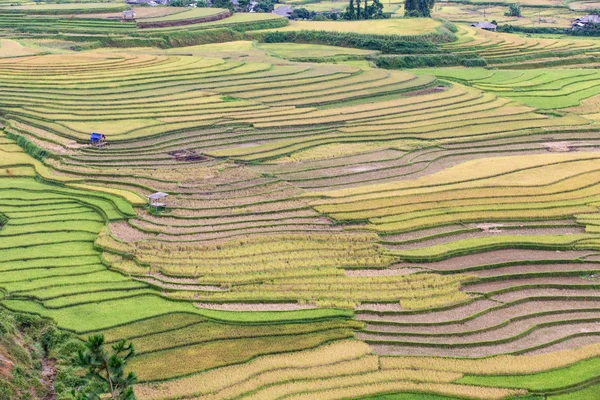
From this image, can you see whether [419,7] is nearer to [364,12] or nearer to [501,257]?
[364,12]

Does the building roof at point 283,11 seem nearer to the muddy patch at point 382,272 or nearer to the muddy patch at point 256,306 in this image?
the muddy patch at point 382,272

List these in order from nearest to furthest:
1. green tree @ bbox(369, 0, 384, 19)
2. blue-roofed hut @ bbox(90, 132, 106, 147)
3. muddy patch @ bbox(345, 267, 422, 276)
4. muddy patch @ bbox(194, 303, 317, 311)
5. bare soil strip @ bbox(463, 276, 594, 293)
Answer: muddy patch @ bbox(194, 303, 317, 311), bare soil strip @ bbox(463, 276, 594, 293), muddy patch @ bbox(345, 267, 422, 276), blue-roofed hut @ bbox(90, 132, 106, 147), green tree @ bbox(369, 0, 384, 19)

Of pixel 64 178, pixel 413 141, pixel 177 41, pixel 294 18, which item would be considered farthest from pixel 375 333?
pixel 294 18

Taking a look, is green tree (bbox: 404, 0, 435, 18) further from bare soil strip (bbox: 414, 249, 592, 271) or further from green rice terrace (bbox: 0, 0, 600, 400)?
bare soil strip (bbox: 414, 249, 592, 271)

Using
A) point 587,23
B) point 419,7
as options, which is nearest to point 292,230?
point 419,7

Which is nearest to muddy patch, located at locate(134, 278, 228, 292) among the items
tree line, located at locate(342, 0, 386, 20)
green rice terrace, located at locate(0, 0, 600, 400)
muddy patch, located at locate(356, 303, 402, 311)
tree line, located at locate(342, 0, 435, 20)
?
green rice terrace, located at locate(0, 0, 600, 400)

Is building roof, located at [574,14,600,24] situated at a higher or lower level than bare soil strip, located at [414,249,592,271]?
higher

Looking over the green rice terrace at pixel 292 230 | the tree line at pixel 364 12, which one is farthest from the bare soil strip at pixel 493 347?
the tree line at pixel 364 12

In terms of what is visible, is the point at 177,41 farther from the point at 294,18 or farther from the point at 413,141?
the point at 413,141

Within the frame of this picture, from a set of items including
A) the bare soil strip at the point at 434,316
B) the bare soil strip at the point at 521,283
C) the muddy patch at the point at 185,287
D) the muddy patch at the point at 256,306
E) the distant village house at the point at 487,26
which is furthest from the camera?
the distant village house at the point at 487,26
